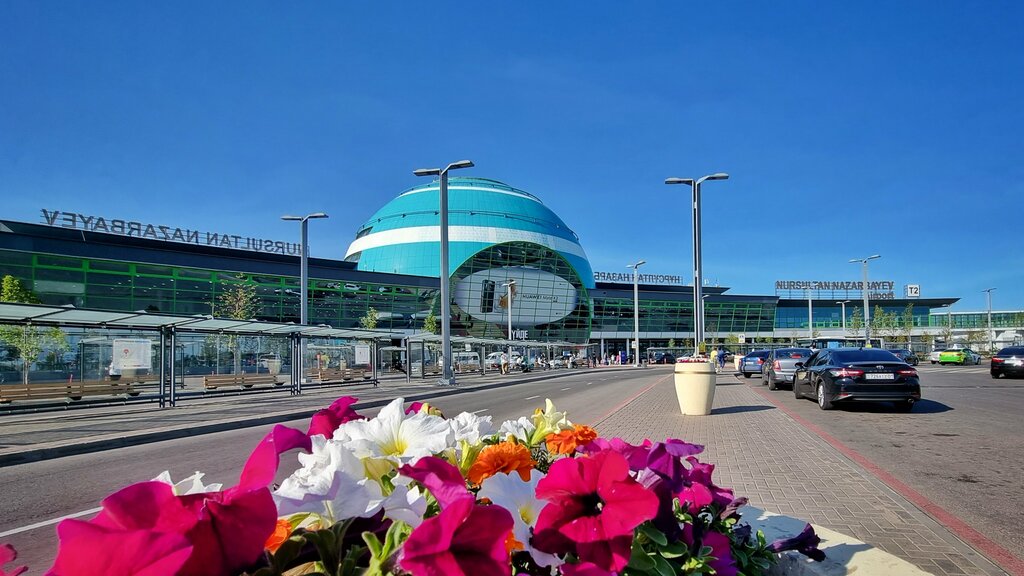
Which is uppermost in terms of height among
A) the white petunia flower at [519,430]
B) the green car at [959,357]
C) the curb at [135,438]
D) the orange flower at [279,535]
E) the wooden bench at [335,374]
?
the white petunia flower at [519,430]

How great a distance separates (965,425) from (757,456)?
5.87 meters

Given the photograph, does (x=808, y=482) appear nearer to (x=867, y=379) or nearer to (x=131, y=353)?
(x=867, y=379)

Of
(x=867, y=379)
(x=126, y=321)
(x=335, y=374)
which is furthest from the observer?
(x=335, y=374)

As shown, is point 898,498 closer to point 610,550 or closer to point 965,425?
point 610,550

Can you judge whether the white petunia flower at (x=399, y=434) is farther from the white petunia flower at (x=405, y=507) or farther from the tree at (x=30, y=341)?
the tree at (x=30, y=341)

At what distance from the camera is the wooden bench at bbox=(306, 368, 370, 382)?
28641mm

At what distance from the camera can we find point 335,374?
95.8ft

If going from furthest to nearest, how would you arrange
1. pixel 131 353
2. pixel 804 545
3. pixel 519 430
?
pixel 131 353
pixel 519 430
pixel 804 545

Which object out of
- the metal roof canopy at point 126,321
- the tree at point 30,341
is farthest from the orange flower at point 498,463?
the tree at point 30,341

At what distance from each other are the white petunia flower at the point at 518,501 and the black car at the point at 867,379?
14.2 metres

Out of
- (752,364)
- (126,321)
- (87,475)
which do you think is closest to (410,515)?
(87,475)

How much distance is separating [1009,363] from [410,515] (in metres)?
33.7

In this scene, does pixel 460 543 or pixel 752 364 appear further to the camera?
pixel 752 364

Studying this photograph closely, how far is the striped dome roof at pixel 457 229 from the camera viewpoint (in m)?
75.6
